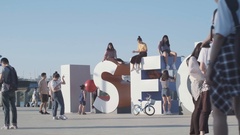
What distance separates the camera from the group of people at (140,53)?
61.5 ft

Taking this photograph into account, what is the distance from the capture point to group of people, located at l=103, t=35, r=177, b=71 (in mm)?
18734

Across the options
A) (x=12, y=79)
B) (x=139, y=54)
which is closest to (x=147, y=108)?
(x=139, y=54)

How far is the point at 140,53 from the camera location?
1973 cm

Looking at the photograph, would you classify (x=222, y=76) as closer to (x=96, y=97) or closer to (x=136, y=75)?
(x=136, y=75)

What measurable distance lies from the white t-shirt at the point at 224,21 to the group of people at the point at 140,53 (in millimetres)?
14096

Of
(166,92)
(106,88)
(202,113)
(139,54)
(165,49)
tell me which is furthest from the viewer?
(106,88)

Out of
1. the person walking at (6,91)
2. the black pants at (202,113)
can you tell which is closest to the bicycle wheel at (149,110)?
the person walking at (6,91)

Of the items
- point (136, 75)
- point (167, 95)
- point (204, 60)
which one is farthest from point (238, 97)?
point (136, 75)

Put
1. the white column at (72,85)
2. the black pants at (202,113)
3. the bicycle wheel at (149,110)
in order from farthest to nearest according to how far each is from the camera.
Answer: the white column at (72,85)
the bicycle wheel at (149,110)
the black pants at (202,113)

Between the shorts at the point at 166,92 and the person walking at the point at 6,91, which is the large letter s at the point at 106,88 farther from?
the person walking at the point at 6,91

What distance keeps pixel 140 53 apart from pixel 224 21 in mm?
15240

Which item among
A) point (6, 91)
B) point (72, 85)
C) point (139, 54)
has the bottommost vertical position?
point (6, 91)

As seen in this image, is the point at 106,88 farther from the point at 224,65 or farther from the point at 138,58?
the point at 224,65

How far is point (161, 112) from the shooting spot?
18.7 meters
